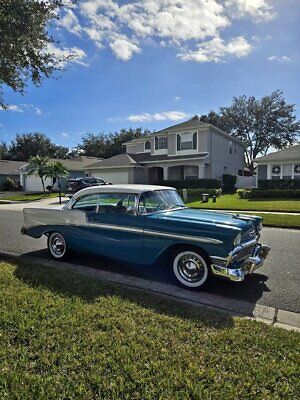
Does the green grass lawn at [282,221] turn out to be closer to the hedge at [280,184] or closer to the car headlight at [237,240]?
the car headlight at [237,240]

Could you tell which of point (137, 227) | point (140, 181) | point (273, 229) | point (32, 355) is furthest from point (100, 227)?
point (140, 181)

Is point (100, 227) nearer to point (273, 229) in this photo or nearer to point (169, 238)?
point (169, 238)

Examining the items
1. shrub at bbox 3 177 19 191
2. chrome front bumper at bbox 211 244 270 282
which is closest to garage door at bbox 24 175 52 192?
shrub at bbox 3 177 19 191

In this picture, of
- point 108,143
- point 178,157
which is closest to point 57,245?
point 178,157

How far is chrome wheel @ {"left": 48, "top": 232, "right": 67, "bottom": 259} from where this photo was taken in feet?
20.8

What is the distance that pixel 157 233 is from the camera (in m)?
4.93

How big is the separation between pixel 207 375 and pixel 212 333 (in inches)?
28.7

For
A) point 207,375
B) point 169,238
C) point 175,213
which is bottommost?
point 207,375

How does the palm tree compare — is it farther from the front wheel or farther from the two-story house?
the front wheel

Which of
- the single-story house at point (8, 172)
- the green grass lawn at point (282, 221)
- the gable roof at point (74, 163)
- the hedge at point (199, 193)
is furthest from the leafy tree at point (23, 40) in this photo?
the single-story house at point (8, 172)

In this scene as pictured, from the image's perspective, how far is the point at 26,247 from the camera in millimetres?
7559

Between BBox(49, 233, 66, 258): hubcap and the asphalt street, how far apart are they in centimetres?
30

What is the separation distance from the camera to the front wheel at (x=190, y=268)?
15.4 ft

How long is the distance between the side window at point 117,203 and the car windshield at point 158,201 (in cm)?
19
